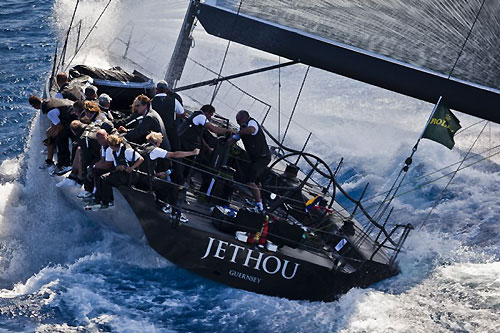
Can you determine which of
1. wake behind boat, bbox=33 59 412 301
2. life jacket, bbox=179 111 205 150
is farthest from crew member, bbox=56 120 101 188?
life jacket, bbox=179 111 205 150

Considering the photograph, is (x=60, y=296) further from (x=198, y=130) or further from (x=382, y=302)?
(x=382, y=302)

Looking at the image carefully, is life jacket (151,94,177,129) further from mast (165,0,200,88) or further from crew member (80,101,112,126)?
mast (165,0,200,88)

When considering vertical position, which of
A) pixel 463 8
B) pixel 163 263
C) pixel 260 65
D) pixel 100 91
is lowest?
pixel 163 263

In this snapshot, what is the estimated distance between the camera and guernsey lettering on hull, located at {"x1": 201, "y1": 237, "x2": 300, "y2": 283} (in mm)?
8031

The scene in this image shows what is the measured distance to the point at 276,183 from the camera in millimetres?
9883

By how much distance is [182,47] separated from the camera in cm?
1036

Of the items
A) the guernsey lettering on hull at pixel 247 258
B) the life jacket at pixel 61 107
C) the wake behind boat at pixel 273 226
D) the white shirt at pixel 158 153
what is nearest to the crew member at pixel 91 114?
the life jacket at pixel 61 107

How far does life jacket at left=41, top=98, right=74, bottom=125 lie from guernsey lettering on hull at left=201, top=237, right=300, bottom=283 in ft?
8.32

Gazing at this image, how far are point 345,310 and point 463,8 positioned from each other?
369 centimetres

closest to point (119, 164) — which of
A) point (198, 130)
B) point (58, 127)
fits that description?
point (198, 130)

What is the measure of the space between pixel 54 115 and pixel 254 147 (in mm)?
2540

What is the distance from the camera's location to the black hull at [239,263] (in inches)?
311

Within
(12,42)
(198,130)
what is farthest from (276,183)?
(12,42)

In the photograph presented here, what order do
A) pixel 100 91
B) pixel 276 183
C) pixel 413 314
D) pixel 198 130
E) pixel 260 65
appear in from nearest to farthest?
pixel 413 314, pixel 198 130, pixel 276 183, pixel 100 91, pixel 260 65
